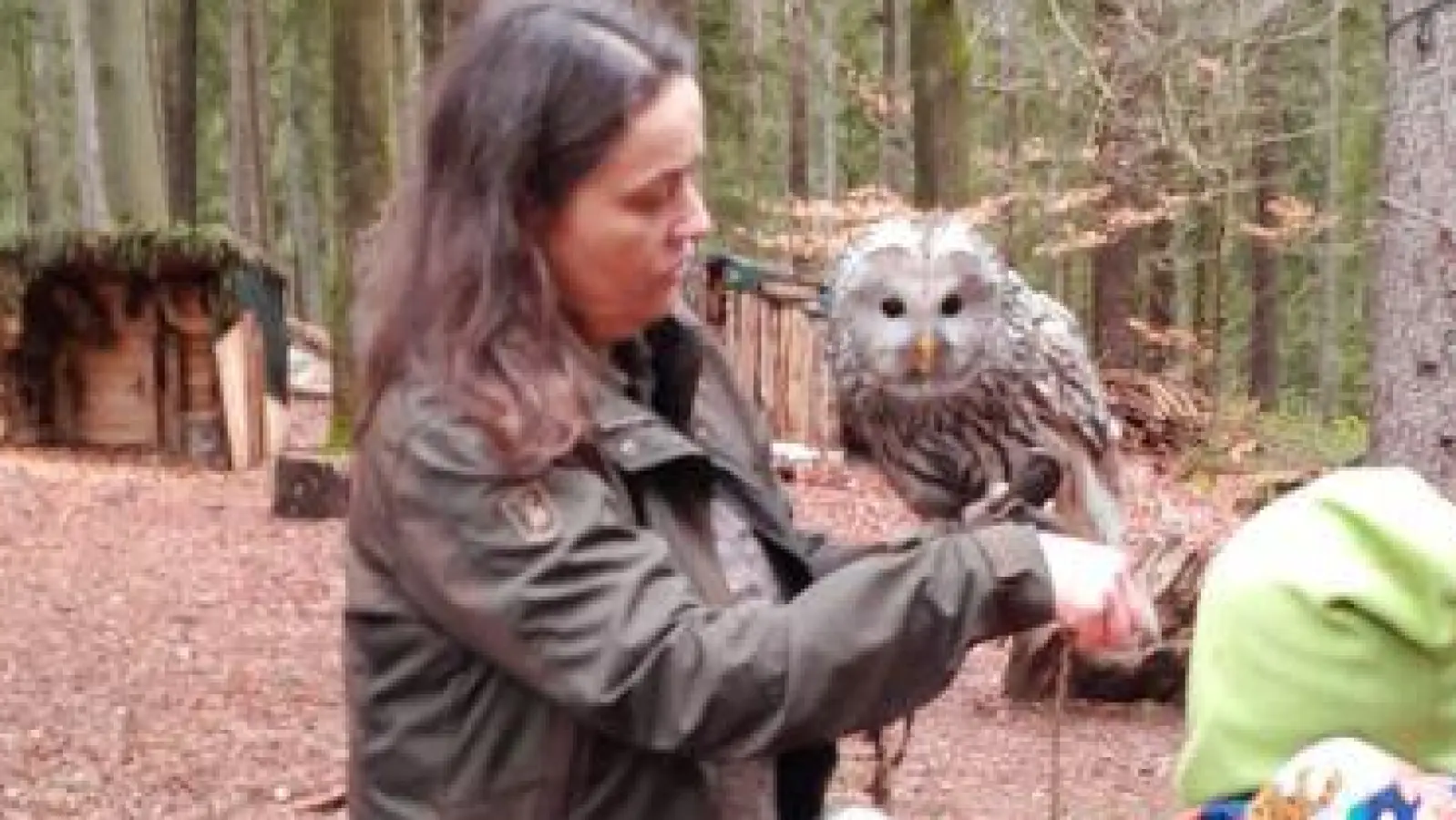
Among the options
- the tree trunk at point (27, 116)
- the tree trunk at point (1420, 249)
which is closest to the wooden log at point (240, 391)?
the tree trunk at point (1420, 249)

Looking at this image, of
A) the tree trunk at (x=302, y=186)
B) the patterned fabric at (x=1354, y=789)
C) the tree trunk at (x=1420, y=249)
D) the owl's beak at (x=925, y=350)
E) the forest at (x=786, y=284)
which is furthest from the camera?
the tree trunk at (x=302, y=186)

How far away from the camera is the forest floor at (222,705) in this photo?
5.06m

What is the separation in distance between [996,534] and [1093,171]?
12343mm

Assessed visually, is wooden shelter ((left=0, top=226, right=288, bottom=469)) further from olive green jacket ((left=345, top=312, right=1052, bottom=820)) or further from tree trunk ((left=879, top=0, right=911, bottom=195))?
olive green jacket ((left=345, top=312, right=1052, bottom=820))

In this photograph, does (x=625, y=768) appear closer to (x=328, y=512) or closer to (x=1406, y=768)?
(x=1406, y=768)

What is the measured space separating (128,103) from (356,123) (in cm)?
526

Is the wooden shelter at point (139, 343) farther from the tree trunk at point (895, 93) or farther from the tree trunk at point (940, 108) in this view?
the tree trunk at point (895, 93)

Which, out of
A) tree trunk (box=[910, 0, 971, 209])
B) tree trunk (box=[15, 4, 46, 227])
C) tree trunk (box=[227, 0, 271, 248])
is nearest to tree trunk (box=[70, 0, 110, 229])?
tree trunk (box=[227, 0, 271, 248])

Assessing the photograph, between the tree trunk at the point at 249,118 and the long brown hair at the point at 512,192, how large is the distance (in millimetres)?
21187

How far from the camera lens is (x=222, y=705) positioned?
229 inches

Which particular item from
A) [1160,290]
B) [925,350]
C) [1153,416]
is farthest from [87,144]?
[925,350]

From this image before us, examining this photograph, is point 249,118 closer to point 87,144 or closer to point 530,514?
point 87,144

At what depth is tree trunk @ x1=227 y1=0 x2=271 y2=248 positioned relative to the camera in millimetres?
22766

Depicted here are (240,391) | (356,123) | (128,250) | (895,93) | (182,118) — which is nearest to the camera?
(356,123)
